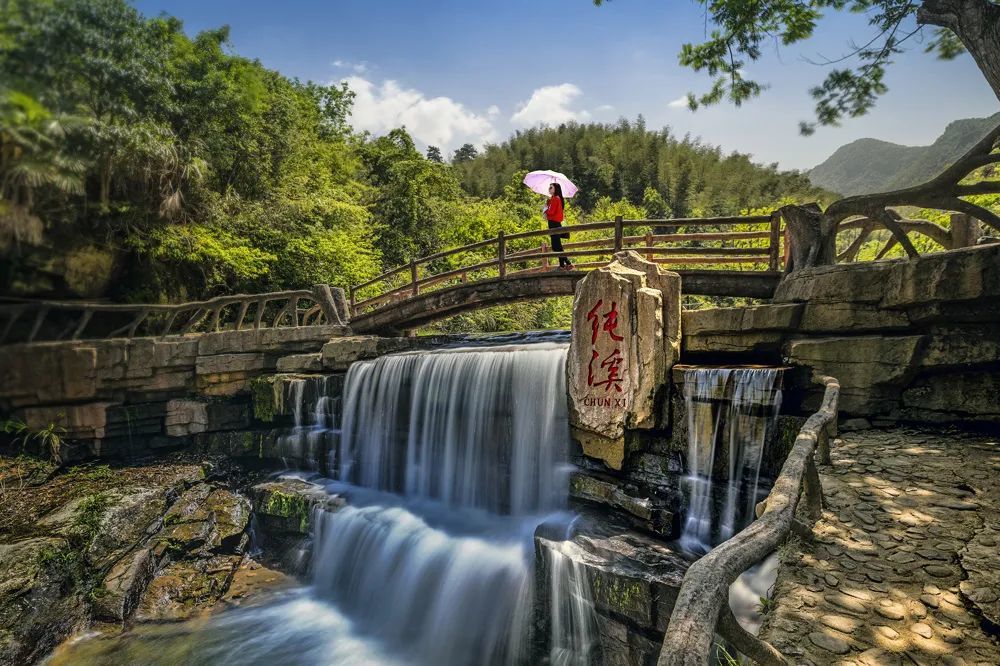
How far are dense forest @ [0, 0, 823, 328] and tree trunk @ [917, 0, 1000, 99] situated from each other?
372 inches

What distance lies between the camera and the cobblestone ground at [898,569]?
2.10 meters

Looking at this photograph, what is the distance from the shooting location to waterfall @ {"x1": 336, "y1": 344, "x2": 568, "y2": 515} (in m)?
6.61

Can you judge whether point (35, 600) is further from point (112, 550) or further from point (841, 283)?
point (841, 283)

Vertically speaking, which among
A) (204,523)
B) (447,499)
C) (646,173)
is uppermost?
(646,173)

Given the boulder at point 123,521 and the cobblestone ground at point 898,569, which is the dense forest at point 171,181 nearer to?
the boulder at point 123,521

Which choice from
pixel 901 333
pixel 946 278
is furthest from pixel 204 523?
pixel 946 278

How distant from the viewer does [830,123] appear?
7879mm

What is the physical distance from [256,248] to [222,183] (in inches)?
111

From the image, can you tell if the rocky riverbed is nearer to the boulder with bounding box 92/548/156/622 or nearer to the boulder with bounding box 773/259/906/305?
the boulder with bounding box 92/548/156/622

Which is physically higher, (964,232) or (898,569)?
(964,232)

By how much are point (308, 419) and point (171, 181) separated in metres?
7.08

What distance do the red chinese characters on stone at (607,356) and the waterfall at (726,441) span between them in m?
0.89

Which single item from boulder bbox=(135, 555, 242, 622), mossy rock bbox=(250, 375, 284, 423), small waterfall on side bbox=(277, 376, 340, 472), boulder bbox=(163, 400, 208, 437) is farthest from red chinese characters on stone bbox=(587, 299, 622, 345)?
boulder bbox=(163, 400, 208, 437)

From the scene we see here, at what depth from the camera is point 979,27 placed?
5008mm
